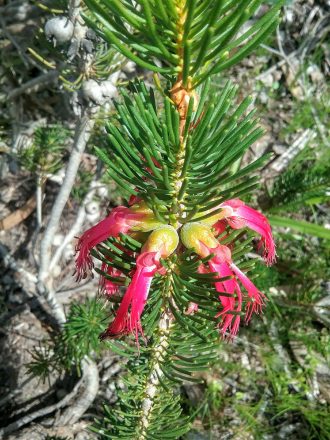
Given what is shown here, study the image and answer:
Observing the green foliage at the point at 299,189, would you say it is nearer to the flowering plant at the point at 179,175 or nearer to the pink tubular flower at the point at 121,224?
the flowering plant at the point at 179,175

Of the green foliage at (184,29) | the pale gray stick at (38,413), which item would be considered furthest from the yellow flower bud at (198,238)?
the pale gray stick at (38,413)

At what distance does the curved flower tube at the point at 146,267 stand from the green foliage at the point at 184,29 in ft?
0.75

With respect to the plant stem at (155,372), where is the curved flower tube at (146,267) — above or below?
above

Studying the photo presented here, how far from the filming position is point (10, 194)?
7.88ft

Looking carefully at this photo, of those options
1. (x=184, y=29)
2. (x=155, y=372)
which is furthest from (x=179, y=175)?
(x=155, y=372)

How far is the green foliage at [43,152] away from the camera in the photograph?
1.79 metres

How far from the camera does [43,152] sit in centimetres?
180

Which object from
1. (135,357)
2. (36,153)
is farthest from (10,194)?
(135,357)

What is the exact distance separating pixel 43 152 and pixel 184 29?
1323 millimetres

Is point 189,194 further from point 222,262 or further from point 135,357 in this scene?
point 135,357

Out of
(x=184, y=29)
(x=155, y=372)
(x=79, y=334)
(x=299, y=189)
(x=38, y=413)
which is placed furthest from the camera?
(x=299, y=189)

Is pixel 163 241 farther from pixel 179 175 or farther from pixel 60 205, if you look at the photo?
pixel 60 205

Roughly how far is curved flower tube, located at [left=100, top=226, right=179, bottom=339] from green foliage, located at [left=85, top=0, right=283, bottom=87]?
0.23 m

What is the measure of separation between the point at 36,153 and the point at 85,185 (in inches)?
14.0
